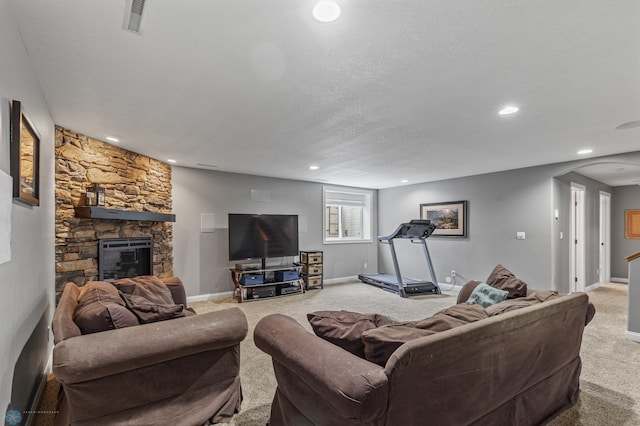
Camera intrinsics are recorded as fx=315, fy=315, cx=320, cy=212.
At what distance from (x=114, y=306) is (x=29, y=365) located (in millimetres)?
767

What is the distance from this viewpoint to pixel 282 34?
1669 millimetres

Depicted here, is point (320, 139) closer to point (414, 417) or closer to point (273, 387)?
point (273, 387)

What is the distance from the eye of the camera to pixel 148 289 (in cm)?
308

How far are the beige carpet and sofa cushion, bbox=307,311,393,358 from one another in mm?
906

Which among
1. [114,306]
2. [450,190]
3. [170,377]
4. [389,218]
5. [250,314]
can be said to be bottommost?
[250,314]

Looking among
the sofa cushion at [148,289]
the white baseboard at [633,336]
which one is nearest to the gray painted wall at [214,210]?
the sofa cushion at [148,289]

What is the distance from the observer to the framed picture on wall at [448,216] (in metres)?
6.18

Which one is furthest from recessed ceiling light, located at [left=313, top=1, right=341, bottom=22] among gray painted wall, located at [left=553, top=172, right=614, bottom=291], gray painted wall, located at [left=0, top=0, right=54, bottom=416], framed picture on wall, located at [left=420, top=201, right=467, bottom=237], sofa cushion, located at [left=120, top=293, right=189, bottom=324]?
framed picture on wall, located at [left=420, top=201, right=467, bottom=237]

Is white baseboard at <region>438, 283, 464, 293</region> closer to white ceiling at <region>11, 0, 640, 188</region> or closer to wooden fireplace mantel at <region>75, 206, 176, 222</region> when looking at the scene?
white ceiling at <region>11, 0, 640, 188</region>

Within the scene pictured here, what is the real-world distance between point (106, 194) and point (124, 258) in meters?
0.90

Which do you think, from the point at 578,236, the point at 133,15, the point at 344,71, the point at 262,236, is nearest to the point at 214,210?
the point at 262,236

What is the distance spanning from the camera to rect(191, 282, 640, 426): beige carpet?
85.6 inches

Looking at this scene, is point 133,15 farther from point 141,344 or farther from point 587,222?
point 587,222

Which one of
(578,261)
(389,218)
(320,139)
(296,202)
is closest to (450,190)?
(389,218)
